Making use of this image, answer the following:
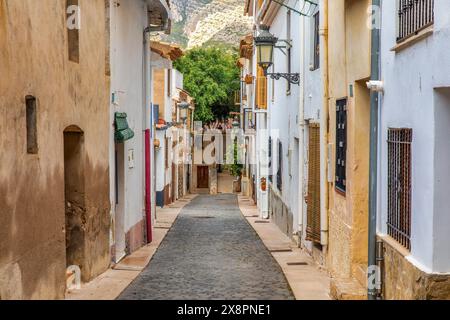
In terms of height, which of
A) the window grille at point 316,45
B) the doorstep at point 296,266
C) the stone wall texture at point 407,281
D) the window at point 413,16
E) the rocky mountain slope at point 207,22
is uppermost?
the rocky mountain slope at point 207,22

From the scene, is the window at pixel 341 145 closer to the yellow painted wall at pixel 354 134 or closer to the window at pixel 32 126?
the yellow painted wall at pixel 354 134

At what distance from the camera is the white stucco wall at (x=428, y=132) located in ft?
21.4

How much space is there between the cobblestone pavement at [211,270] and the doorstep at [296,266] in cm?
16

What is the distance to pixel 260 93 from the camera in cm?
2766

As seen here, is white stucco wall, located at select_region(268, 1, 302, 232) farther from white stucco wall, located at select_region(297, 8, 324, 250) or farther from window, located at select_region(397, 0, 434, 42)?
window, located at select_region(397, 0, 434, 42)

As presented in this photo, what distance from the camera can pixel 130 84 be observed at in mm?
15680

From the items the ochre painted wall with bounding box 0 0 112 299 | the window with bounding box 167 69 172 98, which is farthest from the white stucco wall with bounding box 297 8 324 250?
the window with bounding box 167 69 172 98

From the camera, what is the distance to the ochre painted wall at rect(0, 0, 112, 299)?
764cm

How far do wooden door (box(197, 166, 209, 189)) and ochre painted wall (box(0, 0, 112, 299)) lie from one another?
153ft

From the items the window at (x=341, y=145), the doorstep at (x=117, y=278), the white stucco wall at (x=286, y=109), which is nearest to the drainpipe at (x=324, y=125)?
the window at (x=341, y=145)

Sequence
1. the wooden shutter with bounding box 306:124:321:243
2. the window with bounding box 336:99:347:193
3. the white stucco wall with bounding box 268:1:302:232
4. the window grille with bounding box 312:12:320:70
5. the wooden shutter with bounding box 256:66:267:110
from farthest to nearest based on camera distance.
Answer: the wooden shutter with bounding box 256:66:267:110 → the white stucco wall with bounding box 268:1:302:232 → the window grille with bounding box 312:12:320:70 → the wooden shutter with bounding box 306:124:321:243 → the window with bounding box 336:99:347:193

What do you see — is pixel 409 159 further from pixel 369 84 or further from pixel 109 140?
A: pixel 109 140

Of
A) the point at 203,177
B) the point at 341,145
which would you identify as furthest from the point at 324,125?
the point at 203,177

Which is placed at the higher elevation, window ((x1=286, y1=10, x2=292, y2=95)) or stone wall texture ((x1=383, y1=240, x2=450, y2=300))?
window ((x1=286, y1=10, x2=292, y2=95))
